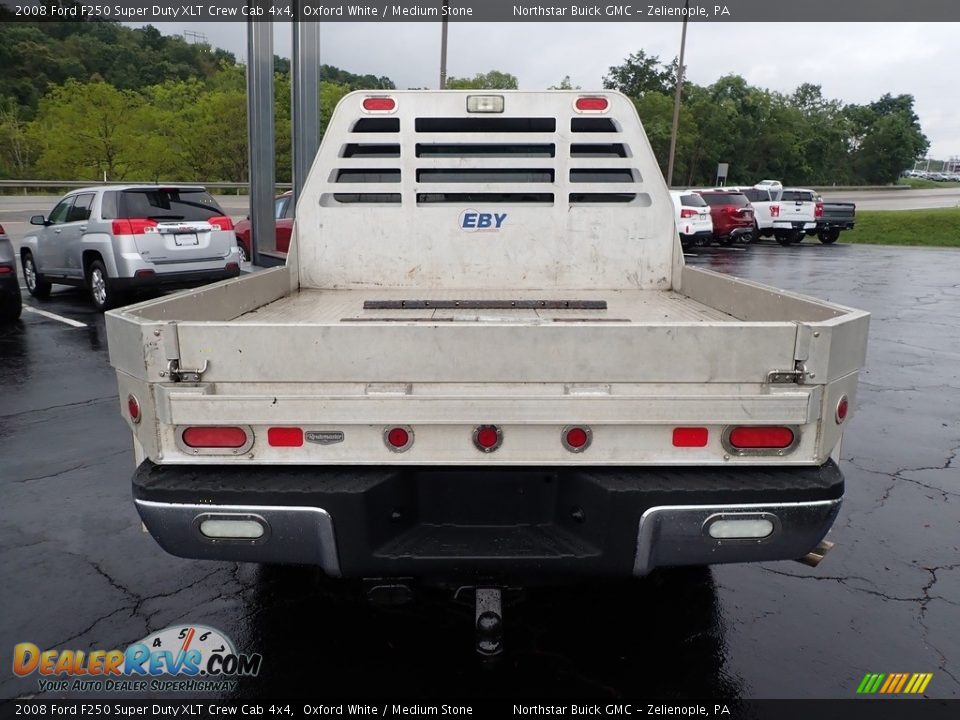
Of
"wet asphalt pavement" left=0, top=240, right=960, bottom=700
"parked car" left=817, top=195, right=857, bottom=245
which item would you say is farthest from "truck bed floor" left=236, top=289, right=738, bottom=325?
"parked car" left=817, top=195, right=857, bottom=245

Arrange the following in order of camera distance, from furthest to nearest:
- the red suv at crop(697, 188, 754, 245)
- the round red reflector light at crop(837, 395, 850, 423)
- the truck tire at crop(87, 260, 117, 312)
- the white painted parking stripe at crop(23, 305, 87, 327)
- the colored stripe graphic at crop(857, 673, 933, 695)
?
the red suv at crop(697, 188, 754, 245)
the truck tire at crop(87, 260, 117, 312)
the white painted parking stripe at crop(23, 305, 87, 327)
the colored stripe graphic at crop(857, 673, 933, 695)
the round red reflector light at crop(837, 395, 850, 423)

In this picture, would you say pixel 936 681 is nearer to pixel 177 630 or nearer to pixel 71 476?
pixel 177 630

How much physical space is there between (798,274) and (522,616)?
55.5ft

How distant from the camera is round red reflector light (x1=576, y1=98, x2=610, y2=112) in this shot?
460cm

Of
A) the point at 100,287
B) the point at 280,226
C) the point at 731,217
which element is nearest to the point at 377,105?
the point at 100,287

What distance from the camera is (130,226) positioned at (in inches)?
427

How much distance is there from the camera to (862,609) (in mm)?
3541

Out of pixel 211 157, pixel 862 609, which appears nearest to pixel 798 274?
pixel 862 609

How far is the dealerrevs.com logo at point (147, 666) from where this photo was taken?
3.00 m

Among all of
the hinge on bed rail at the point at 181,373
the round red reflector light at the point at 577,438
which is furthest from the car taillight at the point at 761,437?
the hinge on bed rail at the point at 181,373

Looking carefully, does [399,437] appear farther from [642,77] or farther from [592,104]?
[642,77]

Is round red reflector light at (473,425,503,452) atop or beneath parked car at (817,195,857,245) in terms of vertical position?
beneath

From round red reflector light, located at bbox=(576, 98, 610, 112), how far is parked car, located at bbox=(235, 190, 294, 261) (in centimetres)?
887

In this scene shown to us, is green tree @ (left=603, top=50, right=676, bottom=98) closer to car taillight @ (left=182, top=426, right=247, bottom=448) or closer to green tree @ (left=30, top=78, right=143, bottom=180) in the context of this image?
green tree @ (left=30, top=78, right=143, bottom=180)
